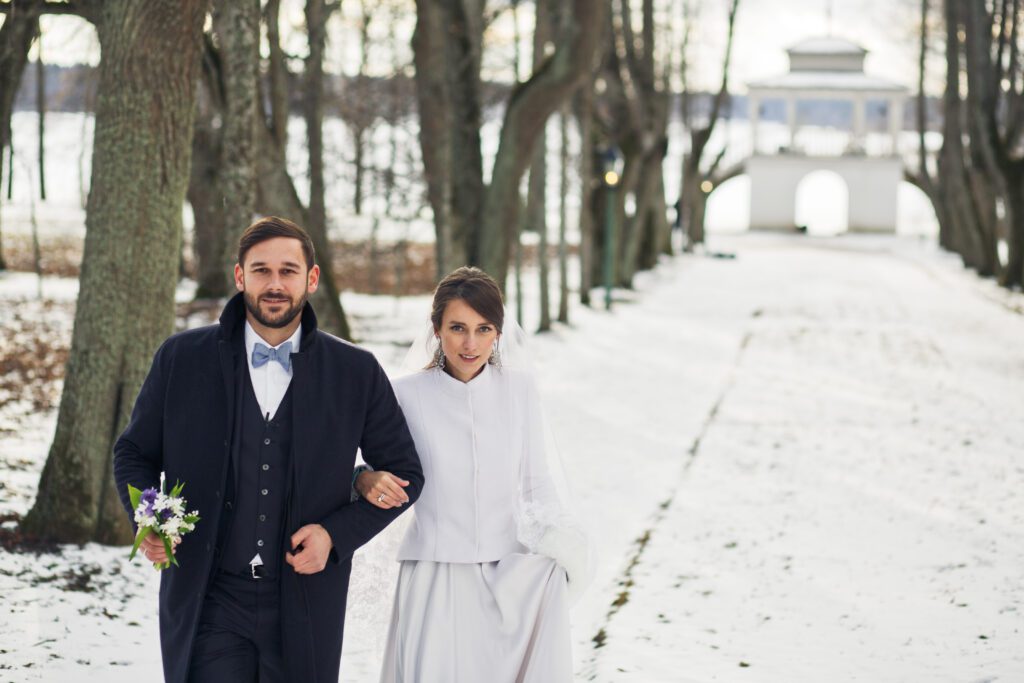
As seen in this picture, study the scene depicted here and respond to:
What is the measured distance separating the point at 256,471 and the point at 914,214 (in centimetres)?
7745

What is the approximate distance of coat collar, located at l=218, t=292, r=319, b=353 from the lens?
3.71 m

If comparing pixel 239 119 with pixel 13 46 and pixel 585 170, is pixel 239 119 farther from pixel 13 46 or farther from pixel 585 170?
pixel 585 170

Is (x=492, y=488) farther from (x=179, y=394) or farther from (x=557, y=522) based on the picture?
(x=179, y=394)

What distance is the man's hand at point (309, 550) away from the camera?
359 cm

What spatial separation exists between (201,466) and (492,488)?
3.25 feet

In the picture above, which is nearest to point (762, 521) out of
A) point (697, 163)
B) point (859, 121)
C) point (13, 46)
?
point (13, 46)

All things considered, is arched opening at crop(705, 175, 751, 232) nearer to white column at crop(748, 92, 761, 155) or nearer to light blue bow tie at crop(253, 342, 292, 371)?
white column at crop(748, 92, 761, 155)

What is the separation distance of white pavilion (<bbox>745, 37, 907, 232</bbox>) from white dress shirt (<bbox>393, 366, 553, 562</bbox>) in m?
57.4

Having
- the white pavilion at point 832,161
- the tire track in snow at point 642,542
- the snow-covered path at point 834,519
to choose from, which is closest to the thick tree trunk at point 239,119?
the tire track in snow at point 642,542

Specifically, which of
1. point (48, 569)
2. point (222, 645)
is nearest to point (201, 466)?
point (222, 645)

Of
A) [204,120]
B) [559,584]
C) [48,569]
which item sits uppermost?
[204,120]

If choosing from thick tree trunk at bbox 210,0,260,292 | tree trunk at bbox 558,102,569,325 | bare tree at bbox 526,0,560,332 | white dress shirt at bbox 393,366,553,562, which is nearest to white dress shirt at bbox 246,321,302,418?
white dress shirt at bbox 393,366,553,562

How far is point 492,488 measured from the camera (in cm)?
427

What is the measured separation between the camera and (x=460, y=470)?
13.9ft
